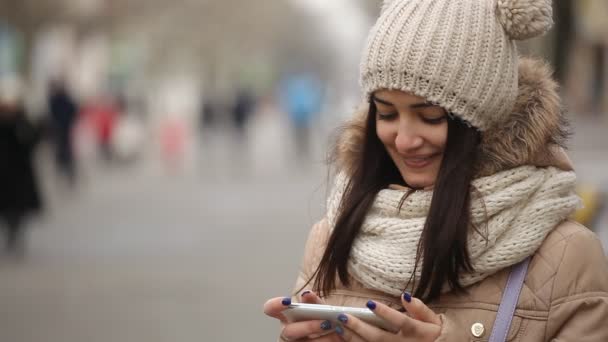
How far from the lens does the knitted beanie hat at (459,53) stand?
9.08 ft

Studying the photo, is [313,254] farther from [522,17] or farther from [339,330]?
[522,17]

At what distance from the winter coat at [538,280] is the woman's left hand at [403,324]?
0.14ft

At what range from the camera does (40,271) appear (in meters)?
10.7

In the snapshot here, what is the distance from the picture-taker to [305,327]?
2721 mm

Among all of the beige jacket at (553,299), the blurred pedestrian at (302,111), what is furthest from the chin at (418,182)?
the blurred pedestrian at (302,111)

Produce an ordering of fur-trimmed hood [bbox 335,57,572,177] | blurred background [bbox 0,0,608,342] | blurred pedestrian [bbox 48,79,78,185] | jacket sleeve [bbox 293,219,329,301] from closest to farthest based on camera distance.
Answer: fur-trimmed hood [bbox 335,57,572,177] < jacket sleeve [bbox 293,219,329,301] < blurred background [bbox 0,0,608,342] < blurred pedestrian [bbox 48,79,78,185]

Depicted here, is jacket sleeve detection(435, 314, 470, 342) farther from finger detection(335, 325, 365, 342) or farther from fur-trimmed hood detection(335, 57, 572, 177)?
fur-trimmed hood detection(335, 57, 572, 177)

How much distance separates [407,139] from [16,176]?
32.7ft

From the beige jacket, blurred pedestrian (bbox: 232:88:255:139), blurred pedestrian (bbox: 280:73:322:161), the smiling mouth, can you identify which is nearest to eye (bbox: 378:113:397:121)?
the smiling mouth

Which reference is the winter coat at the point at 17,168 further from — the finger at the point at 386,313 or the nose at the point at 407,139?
the finger at the point at 386,313

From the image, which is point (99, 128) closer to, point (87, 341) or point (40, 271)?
point (40, 271)

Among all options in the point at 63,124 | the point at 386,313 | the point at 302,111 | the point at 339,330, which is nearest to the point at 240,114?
the point at 302,111

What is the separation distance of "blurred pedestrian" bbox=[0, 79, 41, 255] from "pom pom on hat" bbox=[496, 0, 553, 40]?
989 cm

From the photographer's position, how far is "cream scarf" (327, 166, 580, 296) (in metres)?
2.73
